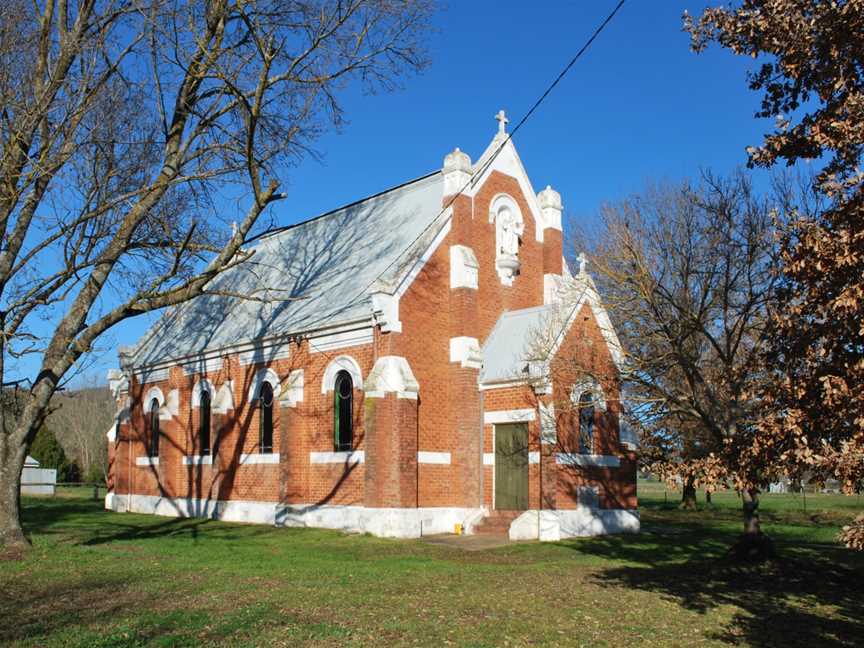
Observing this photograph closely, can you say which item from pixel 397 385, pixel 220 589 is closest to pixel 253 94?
pixel 397 385

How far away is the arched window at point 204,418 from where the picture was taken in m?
30.1

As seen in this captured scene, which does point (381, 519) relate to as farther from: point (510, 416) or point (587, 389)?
point (587, 389)

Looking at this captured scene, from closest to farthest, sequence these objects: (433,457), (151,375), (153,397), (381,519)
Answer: (381,519)
(433,457)
(153,397)
(151,375)

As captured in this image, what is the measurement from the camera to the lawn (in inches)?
395

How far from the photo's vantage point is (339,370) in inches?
949

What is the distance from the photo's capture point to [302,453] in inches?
973

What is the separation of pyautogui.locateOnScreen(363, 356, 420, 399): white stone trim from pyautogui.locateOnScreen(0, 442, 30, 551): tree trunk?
849 centimetres

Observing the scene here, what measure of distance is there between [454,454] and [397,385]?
310 cm


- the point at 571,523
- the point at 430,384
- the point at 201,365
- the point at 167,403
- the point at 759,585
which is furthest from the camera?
the point at 167,403

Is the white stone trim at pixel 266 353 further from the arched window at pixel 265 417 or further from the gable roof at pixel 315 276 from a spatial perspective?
the arched window at pixel 265 417

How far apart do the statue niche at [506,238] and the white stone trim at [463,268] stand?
61.3 inches

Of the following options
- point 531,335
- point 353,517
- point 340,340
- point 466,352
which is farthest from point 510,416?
point 340,340

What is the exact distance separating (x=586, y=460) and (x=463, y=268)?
6.56m

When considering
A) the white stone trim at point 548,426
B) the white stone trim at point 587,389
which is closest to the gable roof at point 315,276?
the white stone trim at point 548,426
